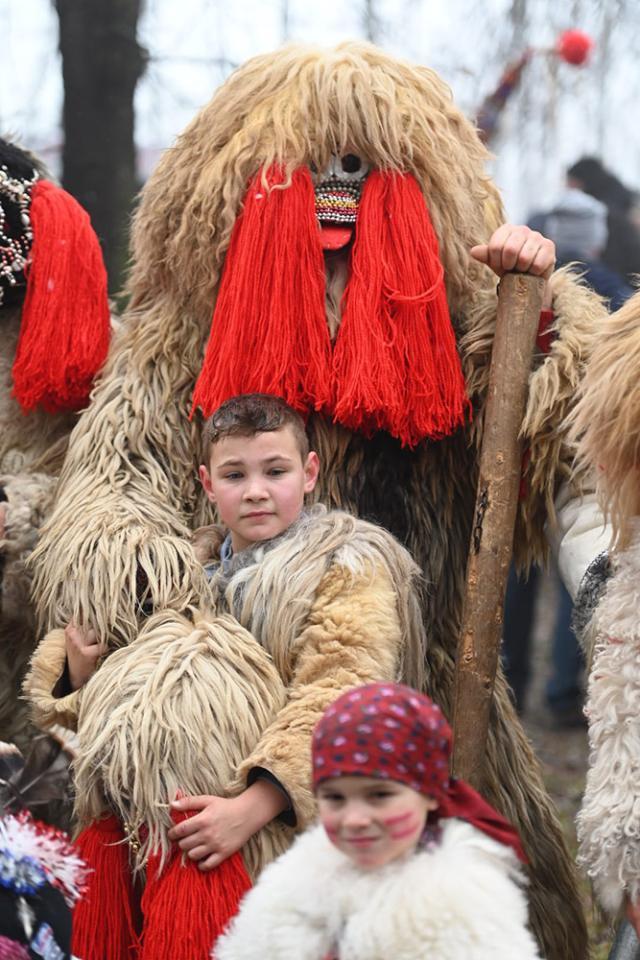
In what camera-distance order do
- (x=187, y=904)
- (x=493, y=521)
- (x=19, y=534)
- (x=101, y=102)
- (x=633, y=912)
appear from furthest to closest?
(x=101, y=102)
(x=19, y=534)
(x=493, y=521)
(x=187, y=904)
(x=633, y=912)

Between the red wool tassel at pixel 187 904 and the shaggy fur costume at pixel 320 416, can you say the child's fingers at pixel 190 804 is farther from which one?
the shaggy fur costume at pixel 320 416

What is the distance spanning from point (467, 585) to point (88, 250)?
1.12 m

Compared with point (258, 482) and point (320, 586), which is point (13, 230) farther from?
point (320, 586)

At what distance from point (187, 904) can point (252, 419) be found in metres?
0.85

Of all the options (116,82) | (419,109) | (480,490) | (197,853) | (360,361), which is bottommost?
(197,853)

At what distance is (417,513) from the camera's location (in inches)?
106

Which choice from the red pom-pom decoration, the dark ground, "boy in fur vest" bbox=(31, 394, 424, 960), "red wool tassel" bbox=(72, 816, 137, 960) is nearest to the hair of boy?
"boy in fur vest" bbox=(31, 394, 424, 960)

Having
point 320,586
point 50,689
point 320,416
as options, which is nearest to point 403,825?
point 320,586

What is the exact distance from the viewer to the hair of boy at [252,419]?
248 cm

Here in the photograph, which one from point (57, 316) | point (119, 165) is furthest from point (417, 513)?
point (119, 165)

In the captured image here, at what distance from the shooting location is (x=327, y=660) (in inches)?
92.7

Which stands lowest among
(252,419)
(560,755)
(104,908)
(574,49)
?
(560,755)

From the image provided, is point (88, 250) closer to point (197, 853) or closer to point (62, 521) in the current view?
point (62, 521)

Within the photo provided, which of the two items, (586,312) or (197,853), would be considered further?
(586,312)
